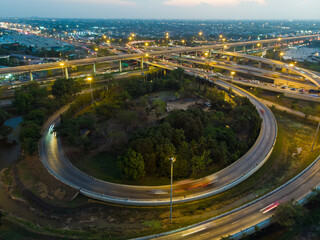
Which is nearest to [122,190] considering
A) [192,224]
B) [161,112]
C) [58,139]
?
[192,224]

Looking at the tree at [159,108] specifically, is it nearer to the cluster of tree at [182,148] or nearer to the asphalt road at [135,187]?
the cluster of tree at [182,148]

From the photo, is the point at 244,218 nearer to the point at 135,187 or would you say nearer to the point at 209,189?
the point at 209,189

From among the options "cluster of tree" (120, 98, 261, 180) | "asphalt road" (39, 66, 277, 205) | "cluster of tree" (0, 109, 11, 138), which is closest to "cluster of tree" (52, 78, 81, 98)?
"cluster of tree" (0, 109, 11, 138)

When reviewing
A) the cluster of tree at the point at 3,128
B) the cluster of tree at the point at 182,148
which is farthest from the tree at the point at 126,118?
the cluster of tree at the point at 3,128

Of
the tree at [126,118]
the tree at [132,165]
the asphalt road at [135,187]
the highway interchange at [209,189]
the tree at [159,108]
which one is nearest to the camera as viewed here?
the highway interchange at [209,189]

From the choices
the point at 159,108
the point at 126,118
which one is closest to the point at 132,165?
the point at 126,118

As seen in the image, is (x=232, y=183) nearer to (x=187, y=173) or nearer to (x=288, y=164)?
(x=187, y=173)

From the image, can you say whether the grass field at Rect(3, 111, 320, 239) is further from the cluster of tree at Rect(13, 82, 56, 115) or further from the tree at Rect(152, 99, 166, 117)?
the cluster of tree at Rect(13, 82, 56, 115)
